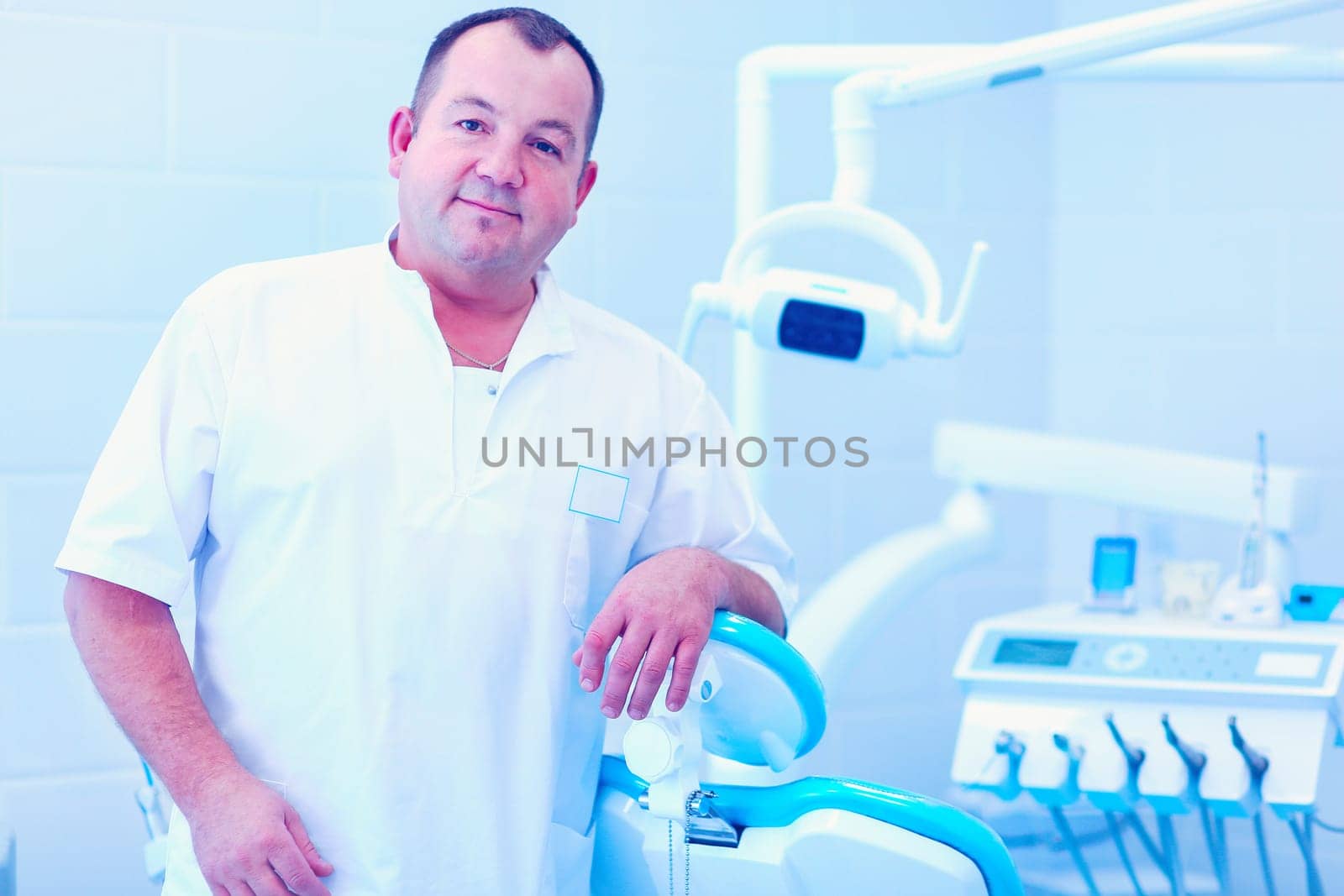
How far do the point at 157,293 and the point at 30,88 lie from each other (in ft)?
1.08

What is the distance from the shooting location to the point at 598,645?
129 centimetres

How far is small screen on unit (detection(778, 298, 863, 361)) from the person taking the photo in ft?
5.75

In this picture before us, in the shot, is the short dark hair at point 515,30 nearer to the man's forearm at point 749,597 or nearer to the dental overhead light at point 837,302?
the dental overhead light at point 837,302

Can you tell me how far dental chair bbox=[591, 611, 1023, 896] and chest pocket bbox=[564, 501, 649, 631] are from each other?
174mm

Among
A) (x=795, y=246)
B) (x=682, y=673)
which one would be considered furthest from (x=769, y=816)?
(x=795, y=246)

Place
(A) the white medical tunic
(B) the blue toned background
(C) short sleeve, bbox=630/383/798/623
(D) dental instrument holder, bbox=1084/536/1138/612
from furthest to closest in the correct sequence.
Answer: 1. (D) dental instrument holder, bbox=1084/536/1138/612
2. (B) the blue toned background
3. (C) short sleeve, bbox=630/383/798/623
4. (A) the white medical tunic

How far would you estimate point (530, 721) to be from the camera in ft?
4.68

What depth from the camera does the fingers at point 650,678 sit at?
1.27m

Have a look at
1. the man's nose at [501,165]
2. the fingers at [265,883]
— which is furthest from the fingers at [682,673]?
the man's nose at [501,165]

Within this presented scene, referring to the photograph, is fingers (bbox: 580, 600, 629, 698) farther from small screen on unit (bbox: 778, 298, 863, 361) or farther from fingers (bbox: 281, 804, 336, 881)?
small screen on unit (bbox: 778, 298, 863, 361)

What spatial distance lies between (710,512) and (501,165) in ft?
1.52

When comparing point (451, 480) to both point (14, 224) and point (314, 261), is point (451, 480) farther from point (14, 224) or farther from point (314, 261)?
point (14, 224)

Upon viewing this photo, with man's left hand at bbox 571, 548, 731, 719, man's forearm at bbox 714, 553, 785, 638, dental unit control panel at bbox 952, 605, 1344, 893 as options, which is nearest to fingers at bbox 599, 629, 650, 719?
man's left hand at bbox 571, 548, 731, 719

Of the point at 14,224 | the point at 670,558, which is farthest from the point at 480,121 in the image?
the point at 14,224
